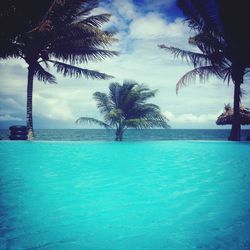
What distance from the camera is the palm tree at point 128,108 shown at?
1408 centimetres

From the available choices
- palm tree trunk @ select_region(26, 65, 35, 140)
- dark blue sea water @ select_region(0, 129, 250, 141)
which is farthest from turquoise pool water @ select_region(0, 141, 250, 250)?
dark blue sea water @ select_region(0, 129, 250, 141)

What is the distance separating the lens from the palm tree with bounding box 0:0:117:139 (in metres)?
11.5

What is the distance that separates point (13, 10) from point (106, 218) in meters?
10.5

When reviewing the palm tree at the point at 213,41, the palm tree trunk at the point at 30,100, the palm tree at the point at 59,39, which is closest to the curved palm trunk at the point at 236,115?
the palm tree at the point at 213,41

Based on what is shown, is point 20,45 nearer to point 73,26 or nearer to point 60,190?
point 73,26

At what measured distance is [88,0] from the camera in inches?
490

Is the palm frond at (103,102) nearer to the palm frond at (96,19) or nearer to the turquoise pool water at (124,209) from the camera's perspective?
the palm frond at (96,19)

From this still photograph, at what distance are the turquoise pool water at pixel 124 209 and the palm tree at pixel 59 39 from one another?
8114mm

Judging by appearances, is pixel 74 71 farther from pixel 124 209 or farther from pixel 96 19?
pixel 124 209

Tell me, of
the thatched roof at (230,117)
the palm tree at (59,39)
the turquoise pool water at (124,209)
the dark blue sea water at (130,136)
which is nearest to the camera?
the turquoise pool water at (124,209)

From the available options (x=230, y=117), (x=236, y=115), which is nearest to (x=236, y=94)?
(x=236, y=115)

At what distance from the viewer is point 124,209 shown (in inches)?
119

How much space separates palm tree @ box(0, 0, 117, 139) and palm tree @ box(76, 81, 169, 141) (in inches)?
73.0

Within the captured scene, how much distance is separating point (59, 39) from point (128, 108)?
510cm
